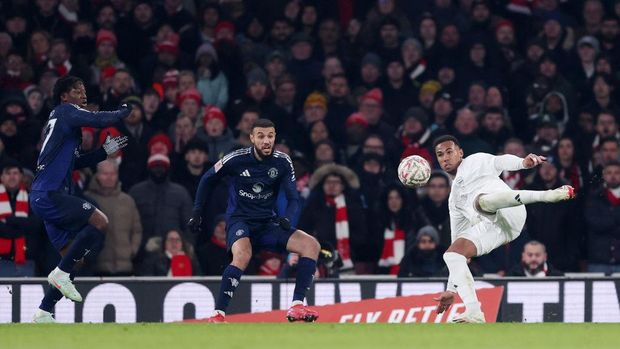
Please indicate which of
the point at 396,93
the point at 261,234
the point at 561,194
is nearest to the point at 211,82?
the point at 396,93

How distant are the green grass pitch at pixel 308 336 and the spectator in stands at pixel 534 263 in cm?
342

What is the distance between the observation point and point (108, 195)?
53.2 ft

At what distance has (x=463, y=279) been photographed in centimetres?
1291

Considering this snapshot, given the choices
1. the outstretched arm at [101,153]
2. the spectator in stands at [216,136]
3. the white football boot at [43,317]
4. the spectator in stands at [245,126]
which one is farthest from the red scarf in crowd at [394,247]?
the white football boot at [43,317]

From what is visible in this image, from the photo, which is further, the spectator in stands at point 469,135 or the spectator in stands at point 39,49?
the spectator in stands at point 39,49

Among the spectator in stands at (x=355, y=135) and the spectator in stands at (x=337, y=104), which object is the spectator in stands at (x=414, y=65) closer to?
the spectator in stands at (x=337, y=104)

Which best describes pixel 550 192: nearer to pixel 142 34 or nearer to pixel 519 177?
pixel 519 177

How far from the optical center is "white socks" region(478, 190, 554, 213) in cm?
1260

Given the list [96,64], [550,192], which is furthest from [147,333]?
[96,64]

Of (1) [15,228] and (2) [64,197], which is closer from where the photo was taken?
(2) [64,197]

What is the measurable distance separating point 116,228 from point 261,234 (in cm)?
305

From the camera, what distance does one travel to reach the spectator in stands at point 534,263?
51.4 feet

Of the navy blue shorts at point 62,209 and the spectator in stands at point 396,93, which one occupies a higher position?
the spectator in stands at point 396,93

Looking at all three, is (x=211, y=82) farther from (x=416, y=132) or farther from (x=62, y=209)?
(x=62, y=209)
